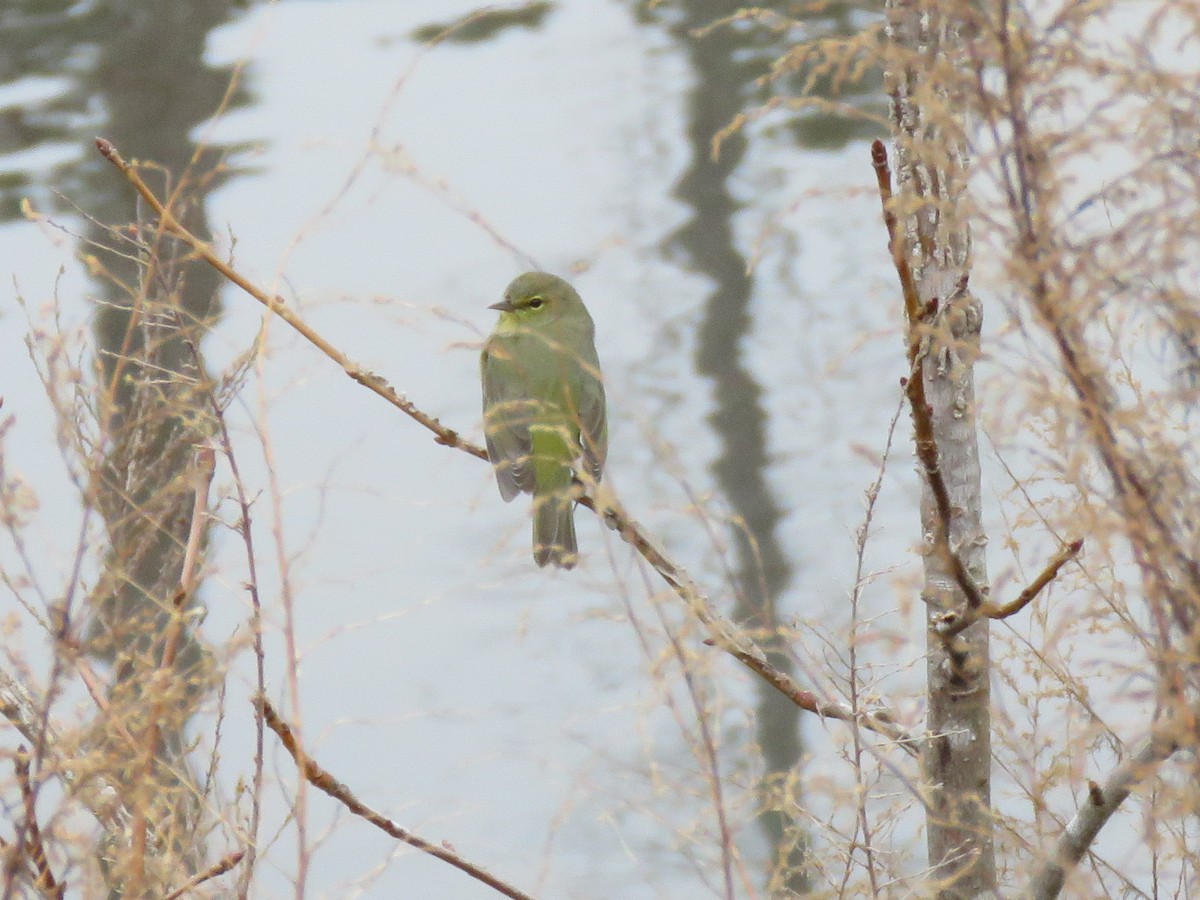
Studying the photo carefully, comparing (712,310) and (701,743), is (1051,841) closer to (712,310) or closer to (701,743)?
(701,743)

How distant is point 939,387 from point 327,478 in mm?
874

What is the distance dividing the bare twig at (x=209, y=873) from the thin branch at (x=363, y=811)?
100mm

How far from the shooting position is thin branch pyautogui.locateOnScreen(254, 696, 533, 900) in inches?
52.0

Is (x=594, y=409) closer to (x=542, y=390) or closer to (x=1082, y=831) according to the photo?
(x=542, y=390)

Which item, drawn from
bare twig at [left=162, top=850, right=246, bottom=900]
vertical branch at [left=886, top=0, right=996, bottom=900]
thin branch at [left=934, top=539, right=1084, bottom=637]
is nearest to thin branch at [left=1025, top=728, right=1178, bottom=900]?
thin branch at [left=934, top=539, right=1084, bottom=637]

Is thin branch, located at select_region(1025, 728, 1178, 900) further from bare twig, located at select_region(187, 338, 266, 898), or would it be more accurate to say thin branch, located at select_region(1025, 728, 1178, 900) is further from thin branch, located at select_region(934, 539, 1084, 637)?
bare twig, located at select_region(187, 338, 266, 898)

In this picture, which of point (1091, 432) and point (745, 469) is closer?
point (1091, 432)

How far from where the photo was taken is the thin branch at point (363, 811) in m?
1.32

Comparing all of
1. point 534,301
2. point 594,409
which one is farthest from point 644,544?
point 534,301

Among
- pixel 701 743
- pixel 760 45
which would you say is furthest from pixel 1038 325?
pixel 760 45

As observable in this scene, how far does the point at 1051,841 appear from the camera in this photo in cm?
146

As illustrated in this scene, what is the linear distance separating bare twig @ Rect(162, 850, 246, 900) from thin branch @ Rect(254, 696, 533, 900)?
0.10 metres

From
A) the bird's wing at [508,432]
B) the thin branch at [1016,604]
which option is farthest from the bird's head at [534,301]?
the thin branch at [1016,604]

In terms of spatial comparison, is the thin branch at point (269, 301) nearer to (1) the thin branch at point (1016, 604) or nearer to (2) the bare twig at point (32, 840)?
(2) the bare twig at point (32, 840)
